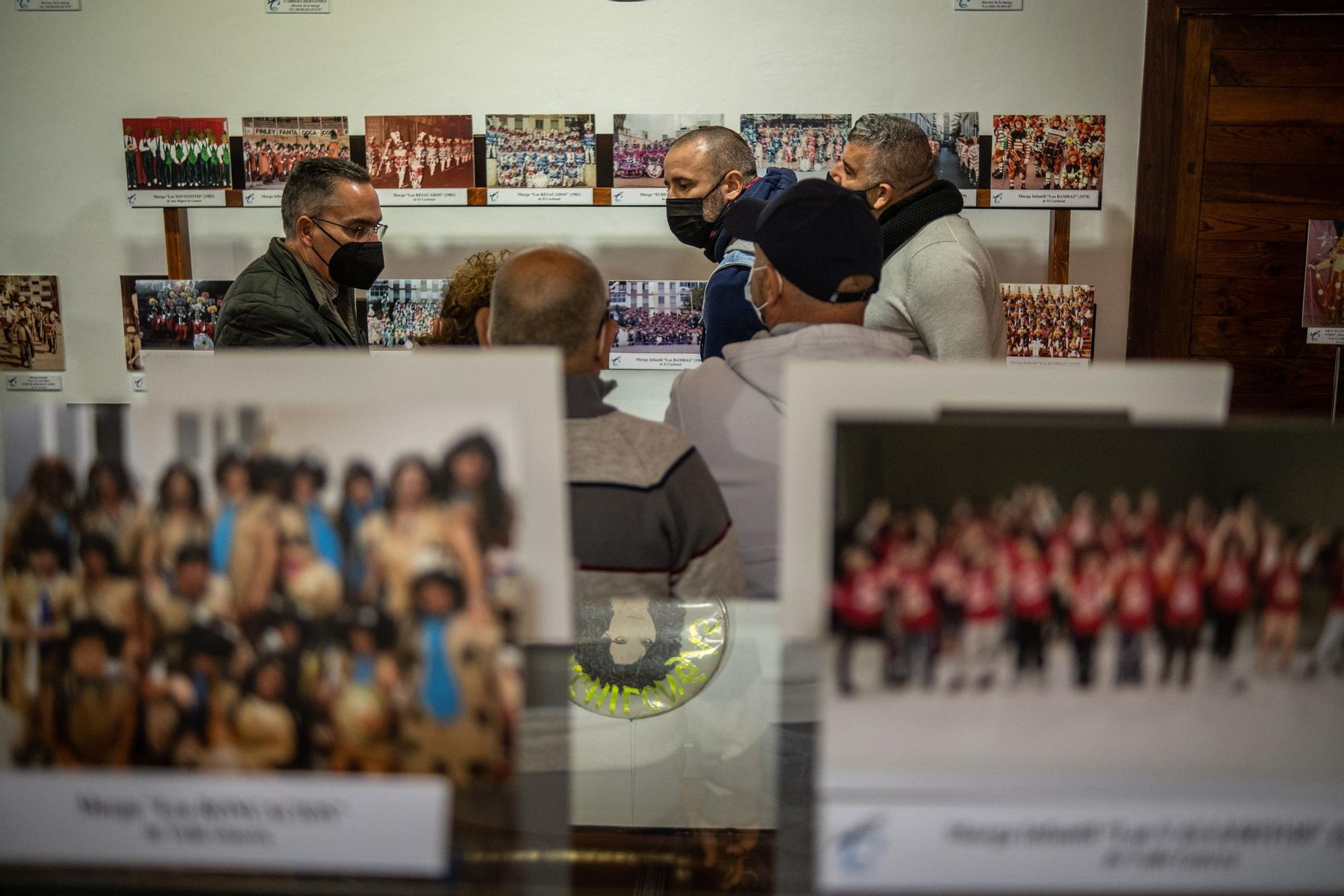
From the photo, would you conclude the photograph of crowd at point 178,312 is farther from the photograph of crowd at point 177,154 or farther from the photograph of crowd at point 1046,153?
the photograph of crowd at point 1046,153

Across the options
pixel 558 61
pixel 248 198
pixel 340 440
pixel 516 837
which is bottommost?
pixel 516 837

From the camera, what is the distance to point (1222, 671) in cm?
67

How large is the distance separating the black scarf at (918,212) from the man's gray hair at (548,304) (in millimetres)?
1655

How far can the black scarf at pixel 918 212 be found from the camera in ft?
8.94

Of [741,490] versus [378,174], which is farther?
[378,174]

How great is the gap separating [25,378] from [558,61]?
243 cm

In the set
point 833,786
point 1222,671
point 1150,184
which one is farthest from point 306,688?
point 1150,184

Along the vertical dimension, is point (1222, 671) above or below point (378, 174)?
below

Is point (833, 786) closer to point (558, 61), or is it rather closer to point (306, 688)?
point (306, 688)

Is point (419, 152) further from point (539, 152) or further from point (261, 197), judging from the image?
point (261, 197)

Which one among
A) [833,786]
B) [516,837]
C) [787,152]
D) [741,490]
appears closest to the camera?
[833,786]

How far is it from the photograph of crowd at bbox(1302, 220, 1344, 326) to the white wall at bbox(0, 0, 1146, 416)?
57 centimetres

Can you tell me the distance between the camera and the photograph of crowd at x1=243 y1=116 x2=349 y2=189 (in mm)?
3457

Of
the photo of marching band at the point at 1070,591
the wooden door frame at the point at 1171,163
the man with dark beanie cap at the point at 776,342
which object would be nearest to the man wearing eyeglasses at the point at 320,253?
the man with dark beanie cap at the point at 776,342
